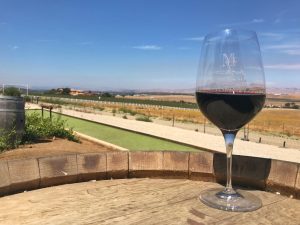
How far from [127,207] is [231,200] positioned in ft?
1.89

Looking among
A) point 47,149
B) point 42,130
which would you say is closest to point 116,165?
point 47,149

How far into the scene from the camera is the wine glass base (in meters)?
2.10

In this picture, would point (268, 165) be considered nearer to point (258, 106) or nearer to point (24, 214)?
point (258, 106)

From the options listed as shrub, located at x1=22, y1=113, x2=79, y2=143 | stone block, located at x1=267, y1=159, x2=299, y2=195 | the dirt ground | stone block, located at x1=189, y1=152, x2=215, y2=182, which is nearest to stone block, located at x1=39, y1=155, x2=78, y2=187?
stone block, located at x1=189, y1=152, x2=215, y2=182

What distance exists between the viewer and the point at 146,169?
106 inches

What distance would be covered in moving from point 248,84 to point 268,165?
0.59 meters

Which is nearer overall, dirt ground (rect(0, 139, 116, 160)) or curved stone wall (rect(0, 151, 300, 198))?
curved stone wall (rect(0, 151, 300, 198))

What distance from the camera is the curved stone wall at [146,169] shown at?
91.7 inches

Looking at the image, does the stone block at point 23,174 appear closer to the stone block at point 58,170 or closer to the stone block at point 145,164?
the stone block at point 58,170

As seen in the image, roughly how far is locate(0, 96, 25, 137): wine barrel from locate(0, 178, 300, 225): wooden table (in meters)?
9.04

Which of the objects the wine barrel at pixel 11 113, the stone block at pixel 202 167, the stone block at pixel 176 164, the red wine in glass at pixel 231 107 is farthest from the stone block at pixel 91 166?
the wine barrel at pixel 11 113

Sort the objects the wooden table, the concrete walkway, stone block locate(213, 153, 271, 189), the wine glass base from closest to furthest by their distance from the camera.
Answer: the wooden table < the wine glass base < stone block locate(213, 153, 271, 189) < the concrete walkway

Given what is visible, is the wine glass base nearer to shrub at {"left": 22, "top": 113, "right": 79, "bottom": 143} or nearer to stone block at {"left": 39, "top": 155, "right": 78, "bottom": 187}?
stone block at {"left": 39, "top": 155, "right": 78, "bottom": 187}

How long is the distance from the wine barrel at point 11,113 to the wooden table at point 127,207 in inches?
356
